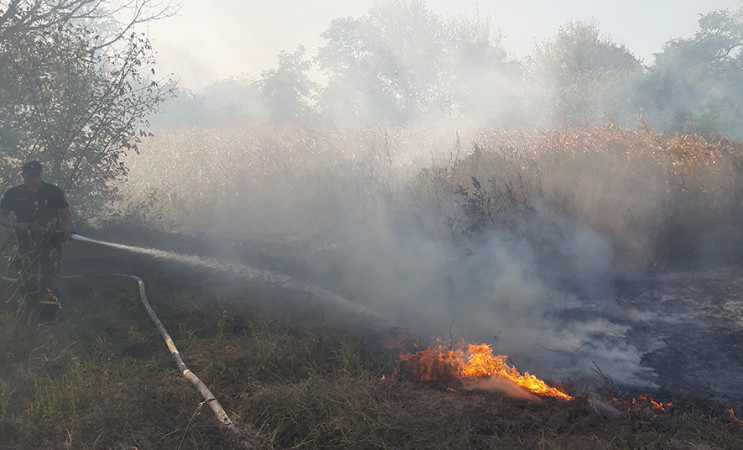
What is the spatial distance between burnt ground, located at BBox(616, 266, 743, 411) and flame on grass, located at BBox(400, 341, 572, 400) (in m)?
1.15

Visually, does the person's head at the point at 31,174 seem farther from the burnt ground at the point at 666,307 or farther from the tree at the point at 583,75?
the tree at the point at 583,75

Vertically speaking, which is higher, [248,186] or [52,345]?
[248,186]

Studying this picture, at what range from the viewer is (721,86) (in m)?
18.9

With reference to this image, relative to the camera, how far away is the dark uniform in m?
5.52

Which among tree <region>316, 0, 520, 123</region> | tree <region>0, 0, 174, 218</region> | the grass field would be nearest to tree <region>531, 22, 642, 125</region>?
tree <region>316, 0, 520, 123</region>

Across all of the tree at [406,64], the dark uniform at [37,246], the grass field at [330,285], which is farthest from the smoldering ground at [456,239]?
the tree at [406,64]

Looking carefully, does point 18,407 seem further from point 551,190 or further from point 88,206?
point 551,190

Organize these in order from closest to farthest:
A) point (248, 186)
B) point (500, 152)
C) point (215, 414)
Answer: point (215, 414) → point (500, 152) → point (248, 186)

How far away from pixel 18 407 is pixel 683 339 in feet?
19.7

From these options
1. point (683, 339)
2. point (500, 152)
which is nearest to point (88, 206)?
point (500, 152)

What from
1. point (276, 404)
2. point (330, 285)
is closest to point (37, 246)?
point (330, 285)

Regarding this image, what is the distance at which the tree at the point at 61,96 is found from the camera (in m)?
7.05

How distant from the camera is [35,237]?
5578mm

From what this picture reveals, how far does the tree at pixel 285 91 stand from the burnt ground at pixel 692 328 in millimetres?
18618
